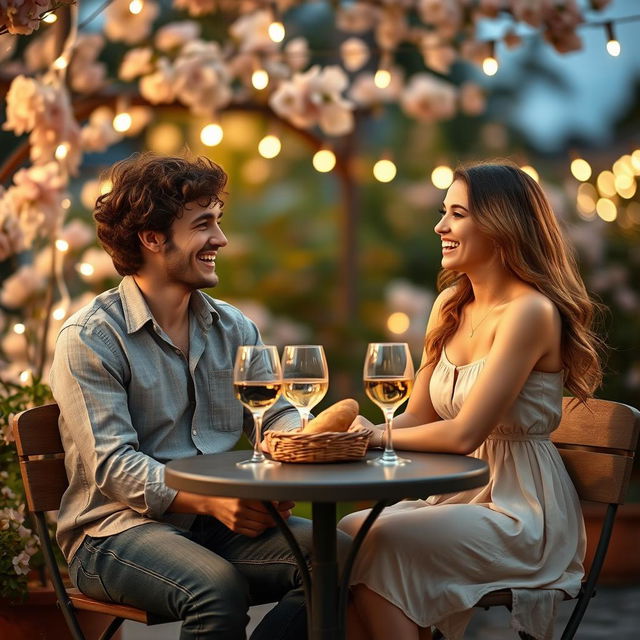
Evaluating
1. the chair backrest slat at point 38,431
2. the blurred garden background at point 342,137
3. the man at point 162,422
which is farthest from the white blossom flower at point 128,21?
the chair backrest slat at point 38,431

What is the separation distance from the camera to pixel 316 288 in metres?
5.73

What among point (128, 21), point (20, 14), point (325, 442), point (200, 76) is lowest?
point (325, 442)

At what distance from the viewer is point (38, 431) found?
2666 millimetres

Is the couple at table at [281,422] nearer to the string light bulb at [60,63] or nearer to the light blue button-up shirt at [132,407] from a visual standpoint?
the light blue button-up shirt at [132,407]

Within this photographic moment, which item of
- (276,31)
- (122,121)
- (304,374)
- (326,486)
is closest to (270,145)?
(276,31)

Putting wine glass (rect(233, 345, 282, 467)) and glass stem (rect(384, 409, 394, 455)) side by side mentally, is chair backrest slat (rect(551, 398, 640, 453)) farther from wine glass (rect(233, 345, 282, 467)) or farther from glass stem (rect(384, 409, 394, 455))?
wine glass (rect(233, 345, 282, 467))

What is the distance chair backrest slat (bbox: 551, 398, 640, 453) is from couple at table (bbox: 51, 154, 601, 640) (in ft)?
0.26

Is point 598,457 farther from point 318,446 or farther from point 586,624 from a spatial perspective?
point 586,624

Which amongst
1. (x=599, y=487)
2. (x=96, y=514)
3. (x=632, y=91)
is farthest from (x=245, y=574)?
(x=632, y=91)

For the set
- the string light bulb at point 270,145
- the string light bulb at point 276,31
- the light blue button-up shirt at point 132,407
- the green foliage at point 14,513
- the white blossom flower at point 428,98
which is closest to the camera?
the light blue button-up shirt at point 132,407

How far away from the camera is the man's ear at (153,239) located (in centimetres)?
278

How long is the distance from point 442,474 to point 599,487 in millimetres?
688

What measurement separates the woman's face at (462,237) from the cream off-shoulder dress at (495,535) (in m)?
0.24

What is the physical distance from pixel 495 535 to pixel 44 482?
3.22ft
